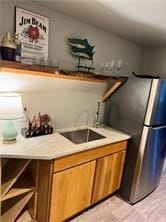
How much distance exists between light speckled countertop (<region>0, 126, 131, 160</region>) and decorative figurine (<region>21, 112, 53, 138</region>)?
5 centimetres

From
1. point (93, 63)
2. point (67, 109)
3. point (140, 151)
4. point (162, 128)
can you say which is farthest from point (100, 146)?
point (93, 63)

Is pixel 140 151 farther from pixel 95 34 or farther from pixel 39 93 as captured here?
pixel 95 34

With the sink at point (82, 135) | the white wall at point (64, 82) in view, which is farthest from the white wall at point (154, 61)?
the sink at point (82, 135)

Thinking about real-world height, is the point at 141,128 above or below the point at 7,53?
below

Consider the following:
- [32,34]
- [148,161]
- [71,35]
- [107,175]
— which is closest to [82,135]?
[107,175]

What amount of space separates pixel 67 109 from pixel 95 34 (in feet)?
3.32

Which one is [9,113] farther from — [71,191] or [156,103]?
[156,103]

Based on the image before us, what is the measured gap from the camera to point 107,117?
2537 millimetres

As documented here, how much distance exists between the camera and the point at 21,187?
171 cm

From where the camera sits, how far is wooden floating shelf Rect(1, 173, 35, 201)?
1619mm

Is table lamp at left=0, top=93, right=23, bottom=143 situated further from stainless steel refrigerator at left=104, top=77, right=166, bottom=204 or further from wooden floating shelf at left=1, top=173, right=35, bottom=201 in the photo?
stainless steel refrigerator at left=104, top=77, right=166, bottom=204

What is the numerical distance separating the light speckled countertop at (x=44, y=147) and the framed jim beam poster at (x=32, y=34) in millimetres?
783

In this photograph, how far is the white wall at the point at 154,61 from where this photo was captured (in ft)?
9.07

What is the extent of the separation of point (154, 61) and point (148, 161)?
5.34 ft
